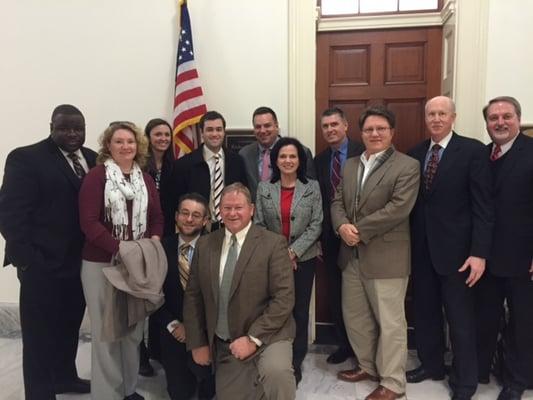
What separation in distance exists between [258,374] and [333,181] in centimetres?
119

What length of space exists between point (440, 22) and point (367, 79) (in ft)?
1.95

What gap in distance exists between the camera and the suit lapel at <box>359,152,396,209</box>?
225cm

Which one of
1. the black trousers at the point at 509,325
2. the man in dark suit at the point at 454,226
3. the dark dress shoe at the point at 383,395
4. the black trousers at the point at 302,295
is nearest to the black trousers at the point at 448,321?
the man in dark suit at the point at 454,226

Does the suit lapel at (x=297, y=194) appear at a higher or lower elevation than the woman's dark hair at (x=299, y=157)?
lower

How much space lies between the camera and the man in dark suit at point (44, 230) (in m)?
2.10

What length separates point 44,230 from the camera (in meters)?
2.18

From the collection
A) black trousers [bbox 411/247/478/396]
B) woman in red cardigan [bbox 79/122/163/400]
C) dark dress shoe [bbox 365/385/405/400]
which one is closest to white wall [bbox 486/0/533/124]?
black trousers [bbox 411/247/478/396]

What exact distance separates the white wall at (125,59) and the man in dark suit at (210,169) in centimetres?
53

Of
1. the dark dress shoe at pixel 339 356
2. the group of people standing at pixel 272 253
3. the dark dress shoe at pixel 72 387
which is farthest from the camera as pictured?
the dark dress shoe at pixel 339 356

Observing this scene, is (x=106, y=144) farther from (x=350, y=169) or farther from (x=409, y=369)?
(x=409, y=369)

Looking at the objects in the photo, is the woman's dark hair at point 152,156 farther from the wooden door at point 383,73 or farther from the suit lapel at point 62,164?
the wooden door at point 383,73

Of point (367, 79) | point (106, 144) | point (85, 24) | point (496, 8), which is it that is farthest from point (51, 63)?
point (496, 8)

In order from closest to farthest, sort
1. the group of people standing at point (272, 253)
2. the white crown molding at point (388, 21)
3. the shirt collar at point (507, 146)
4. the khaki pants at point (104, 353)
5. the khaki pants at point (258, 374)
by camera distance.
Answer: the khaki pants at point (258, 374), the group of people standing at point (272, 253), the khaki pants at point (104, 353), the shirt collar at point (507, 146), the white crown molding at point (388, 21)

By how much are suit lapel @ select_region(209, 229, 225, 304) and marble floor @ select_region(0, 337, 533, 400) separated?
37.0 inches
